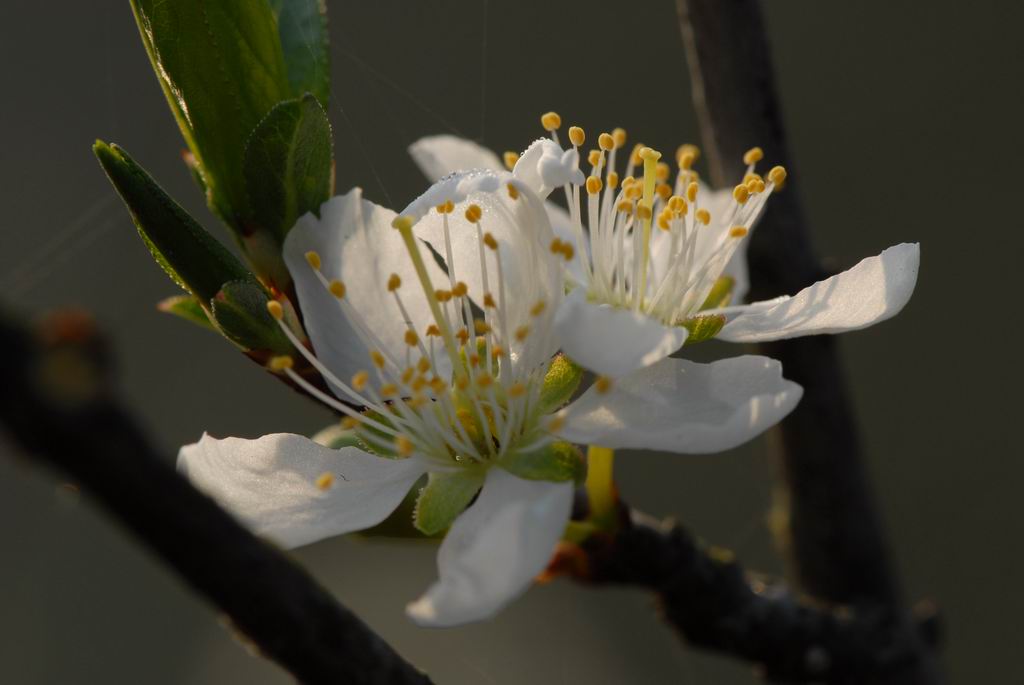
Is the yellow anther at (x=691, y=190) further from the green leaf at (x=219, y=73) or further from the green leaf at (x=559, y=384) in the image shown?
the green leaf at (x=219, y=73)

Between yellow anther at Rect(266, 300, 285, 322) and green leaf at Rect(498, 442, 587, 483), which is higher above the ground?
yellow anther at Rect(266, 300, 285, 322)

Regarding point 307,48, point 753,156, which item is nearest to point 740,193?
point 753,156

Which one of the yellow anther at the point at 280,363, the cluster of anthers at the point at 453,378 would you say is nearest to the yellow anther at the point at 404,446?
the cluster of anthers at the point at 453,378

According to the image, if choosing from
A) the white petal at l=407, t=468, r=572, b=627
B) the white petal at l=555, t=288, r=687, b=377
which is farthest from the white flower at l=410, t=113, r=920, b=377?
the white petal at l=407, t=468, r=572, b=627

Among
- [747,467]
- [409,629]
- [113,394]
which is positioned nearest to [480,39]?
[747,467]

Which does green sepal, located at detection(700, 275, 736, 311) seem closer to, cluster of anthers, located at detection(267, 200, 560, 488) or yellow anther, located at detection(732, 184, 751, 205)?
yellow anther, located at detection(732, 184, 751, 205)
